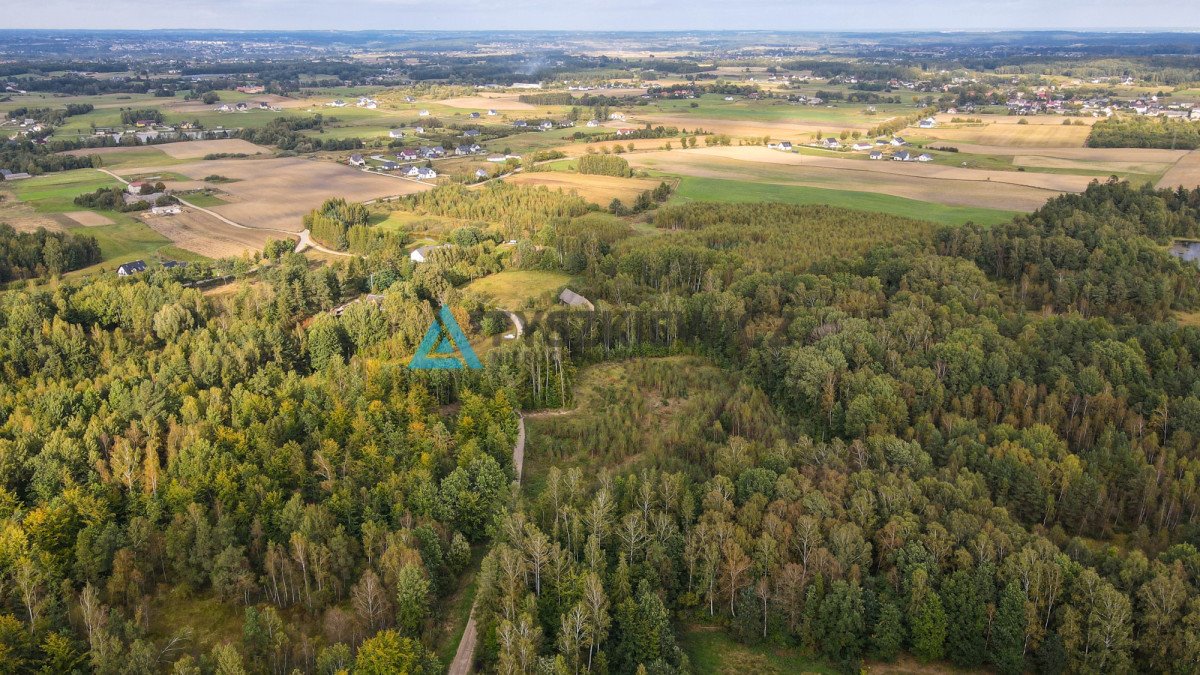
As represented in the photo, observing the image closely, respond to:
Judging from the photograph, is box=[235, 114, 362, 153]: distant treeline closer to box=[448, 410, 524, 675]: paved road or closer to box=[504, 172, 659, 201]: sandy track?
box=[504, 172, 659, 201]: sandy track

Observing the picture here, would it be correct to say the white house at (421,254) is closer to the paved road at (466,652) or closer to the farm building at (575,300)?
the farm building at (575,300)

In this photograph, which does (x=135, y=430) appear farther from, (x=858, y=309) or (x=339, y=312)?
(x=858, y=309)

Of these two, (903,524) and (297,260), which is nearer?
(903,524)

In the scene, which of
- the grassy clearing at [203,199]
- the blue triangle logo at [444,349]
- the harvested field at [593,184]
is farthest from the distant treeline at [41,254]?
the harvested field at [593,184]

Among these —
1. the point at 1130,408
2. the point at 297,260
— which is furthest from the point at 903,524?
the point at 297,260

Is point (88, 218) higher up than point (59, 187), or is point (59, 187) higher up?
point (59, 187)

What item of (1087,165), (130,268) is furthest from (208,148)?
(1087,165)

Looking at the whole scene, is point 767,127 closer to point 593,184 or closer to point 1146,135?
point 1146,135
